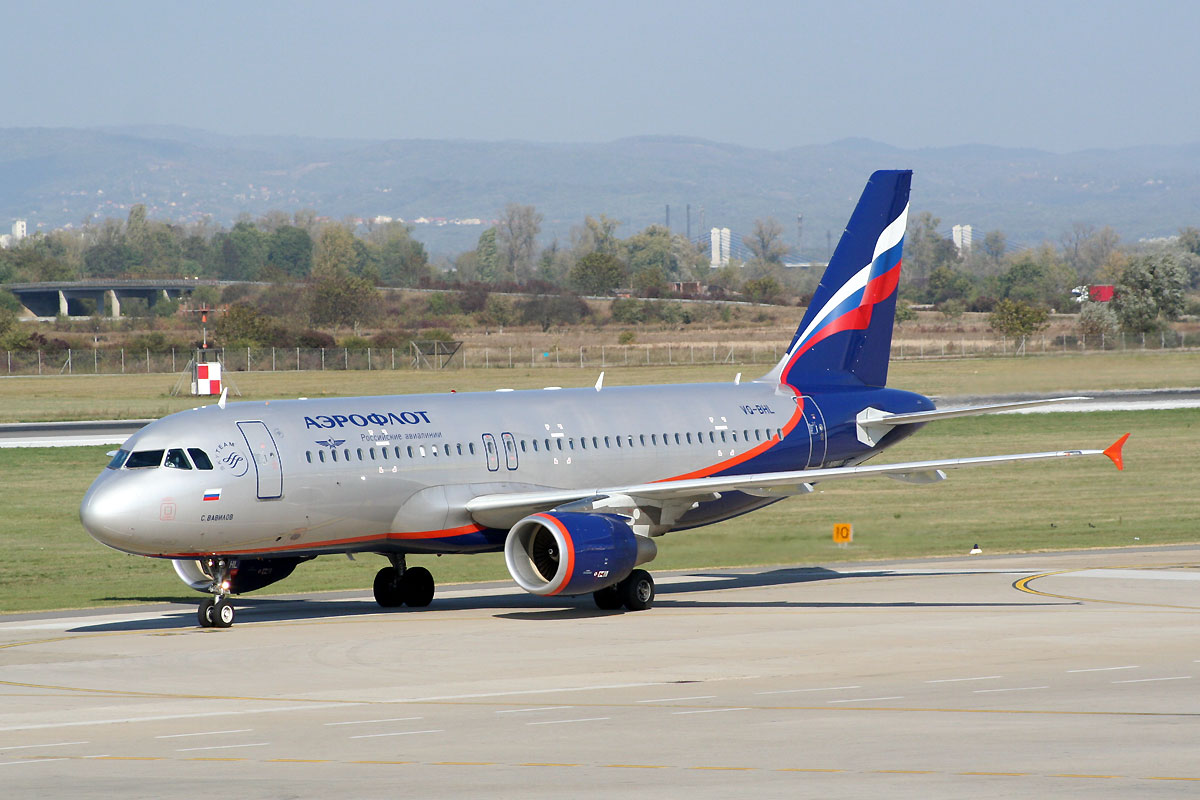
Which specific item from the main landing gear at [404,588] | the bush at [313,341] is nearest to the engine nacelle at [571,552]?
the main landing gear at [404,588]

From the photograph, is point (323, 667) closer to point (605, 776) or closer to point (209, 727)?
point (209, 727)

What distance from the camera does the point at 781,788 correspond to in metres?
16.6

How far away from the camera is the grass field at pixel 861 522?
42719 mm

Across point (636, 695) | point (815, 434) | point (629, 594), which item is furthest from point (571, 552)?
point (815, 434)

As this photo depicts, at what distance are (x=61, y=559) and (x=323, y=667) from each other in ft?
71.9

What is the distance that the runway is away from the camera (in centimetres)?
1744

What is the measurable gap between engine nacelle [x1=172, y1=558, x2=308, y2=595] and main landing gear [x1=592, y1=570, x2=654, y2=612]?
6.38m

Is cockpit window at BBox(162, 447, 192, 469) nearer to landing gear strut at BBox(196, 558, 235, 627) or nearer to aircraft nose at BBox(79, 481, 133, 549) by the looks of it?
aircraft nose at BBox(79, 481, 133, 549)

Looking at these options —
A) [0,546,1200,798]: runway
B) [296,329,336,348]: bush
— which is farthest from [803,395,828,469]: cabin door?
[296,329,336,348]: bush

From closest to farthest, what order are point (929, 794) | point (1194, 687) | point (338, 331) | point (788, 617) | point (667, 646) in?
1. point (929, 794)
2. point (1194, 687)
3. point (667, 646)
4. point (788, 617)
5. point (338, 331)

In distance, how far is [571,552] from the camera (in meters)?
31.8

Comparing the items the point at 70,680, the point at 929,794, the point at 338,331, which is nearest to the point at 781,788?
the point at 929,794

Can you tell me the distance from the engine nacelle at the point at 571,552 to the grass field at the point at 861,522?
8.44 m

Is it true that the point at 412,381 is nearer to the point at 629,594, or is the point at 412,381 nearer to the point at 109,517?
the point at 629,594
